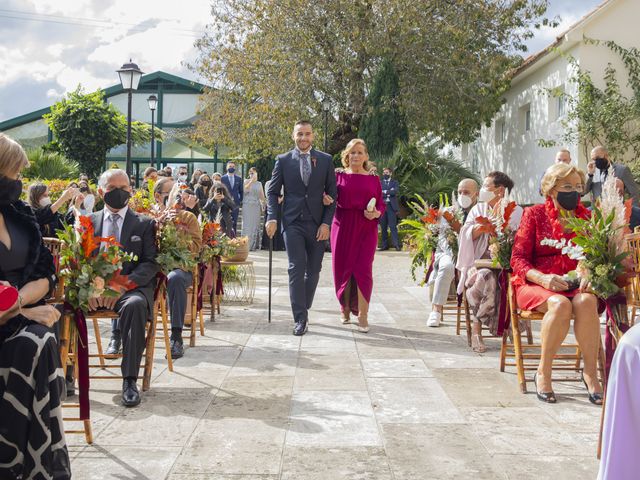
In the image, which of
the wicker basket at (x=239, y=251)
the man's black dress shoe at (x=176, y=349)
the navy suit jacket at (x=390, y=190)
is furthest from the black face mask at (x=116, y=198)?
the navy suit jacket at (x=390, y=190)

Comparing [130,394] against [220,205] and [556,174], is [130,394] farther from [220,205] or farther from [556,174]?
[220,205]

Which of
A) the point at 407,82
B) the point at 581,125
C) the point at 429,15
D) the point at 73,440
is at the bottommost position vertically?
the point at 73,440

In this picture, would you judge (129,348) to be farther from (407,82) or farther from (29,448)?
(407,82)

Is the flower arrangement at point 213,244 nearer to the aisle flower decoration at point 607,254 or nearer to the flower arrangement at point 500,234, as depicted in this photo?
the flower arrangement at point 500,234

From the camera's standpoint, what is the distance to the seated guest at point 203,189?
50.6 feet

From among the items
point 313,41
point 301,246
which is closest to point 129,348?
point 301,246

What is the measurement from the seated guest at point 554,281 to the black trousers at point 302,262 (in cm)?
279

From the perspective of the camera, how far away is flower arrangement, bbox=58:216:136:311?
14.8 feet

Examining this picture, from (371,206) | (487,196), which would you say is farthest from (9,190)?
(371,206)

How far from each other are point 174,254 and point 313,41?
18.3 meters

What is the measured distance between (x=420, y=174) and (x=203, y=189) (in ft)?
30.7

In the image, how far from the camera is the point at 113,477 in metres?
3.71

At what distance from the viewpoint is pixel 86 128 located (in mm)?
27531

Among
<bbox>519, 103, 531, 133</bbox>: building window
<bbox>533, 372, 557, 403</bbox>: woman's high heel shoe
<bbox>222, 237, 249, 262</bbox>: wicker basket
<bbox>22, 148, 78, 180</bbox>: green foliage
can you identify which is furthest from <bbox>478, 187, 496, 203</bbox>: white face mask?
<bbox>22, 148, 78, 180</bbox>: green foliage
